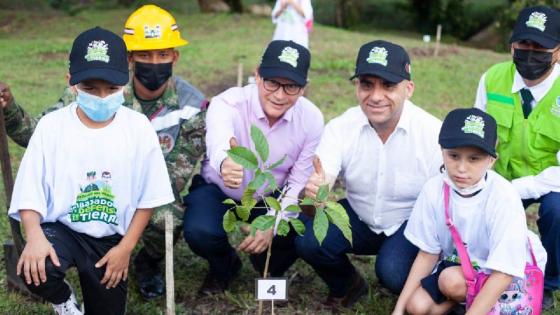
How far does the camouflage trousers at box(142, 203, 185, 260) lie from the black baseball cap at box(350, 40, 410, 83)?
120 centimetres

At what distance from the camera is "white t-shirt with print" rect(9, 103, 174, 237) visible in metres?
3.05

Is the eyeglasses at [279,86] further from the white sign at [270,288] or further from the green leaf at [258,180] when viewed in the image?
the white sign at [270,288]

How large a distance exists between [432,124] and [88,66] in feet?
5.28

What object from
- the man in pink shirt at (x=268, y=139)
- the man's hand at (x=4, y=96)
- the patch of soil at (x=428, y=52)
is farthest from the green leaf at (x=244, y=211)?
the patch of soil at (x=428, y=52)

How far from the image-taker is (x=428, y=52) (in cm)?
1220

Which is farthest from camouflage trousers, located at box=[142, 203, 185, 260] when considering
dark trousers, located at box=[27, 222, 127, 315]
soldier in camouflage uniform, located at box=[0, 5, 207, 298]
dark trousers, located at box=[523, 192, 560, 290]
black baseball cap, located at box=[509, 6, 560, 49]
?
black baseball cap, located at box=[509, 6, 560, 49]

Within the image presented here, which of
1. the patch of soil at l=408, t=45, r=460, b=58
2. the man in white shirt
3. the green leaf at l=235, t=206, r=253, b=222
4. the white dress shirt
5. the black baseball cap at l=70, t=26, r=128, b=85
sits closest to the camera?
the green leaf at l=235, t=206, r=253, b=222

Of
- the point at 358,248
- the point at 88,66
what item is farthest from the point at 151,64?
the point at 358,248

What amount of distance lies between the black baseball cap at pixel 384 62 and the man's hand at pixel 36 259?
1519mm

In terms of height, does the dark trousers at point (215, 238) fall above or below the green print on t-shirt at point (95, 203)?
below

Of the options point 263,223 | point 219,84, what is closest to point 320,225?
point 263,223

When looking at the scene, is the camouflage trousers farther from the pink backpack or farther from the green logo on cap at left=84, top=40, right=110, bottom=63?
the pink backpack

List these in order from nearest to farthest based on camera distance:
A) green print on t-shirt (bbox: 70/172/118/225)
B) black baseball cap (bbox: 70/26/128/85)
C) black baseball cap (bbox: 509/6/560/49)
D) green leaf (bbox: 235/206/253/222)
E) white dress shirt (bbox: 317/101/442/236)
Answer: green leaf (bbox: 235/206/253/222)
black baseball cap (bbox: 70/26/128/85)
green print on t-shirt (bbox: 70/172/118/225)
white dress shirt (bbox: 317/101/442/236)
black baseball cap (bbox: 509/6/560/49)

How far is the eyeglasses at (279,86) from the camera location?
11.5ft
